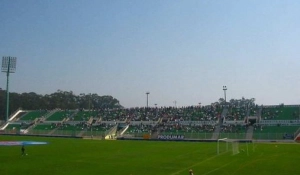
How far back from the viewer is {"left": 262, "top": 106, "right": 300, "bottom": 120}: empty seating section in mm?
75912

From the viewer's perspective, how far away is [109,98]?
19212 centimetres

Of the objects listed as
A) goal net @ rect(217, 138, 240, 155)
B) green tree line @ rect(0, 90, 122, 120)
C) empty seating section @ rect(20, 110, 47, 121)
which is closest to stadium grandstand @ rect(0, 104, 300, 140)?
empty seating section @ rect(20, 110, 47, 121)

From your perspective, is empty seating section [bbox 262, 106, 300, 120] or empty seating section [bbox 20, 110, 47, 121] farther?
empty seating section [bbox 20, 110, 47, 121]

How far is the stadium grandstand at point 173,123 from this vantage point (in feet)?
238

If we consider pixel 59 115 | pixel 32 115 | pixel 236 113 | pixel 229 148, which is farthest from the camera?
pixel 32 115

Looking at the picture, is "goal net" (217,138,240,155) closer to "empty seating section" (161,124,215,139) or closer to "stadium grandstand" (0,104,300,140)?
"empty seating section" (161,124,215,139)

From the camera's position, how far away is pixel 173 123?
8619 centimetres

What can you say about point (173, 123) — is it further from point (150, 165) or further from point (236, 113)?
Answer: point (150, 165)

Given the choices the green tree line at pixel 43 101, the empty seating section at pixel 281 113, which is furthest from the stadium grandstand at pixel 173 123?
the green tree line at pixel 43 101

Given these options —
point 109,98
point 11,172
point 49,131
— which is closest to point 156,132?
point 49,131

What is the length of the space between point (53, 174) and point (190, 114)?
6255 centimetres

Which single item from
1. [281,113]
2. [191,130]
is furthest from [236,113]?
[191,130]

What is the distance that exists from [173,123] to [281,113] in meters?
22.4

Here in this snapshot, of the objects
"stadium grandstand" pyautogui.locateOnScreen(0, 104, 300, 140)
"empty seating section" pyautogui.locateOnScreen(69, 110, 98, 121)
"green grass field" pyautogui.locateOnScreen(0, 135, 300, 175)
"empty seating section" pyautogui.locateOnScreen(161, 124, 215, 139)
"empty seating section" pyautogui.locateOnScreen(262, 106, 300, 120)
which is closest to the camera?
"green grass field" pyautogui.locateOnScreen(0, 135, 300, 175)
